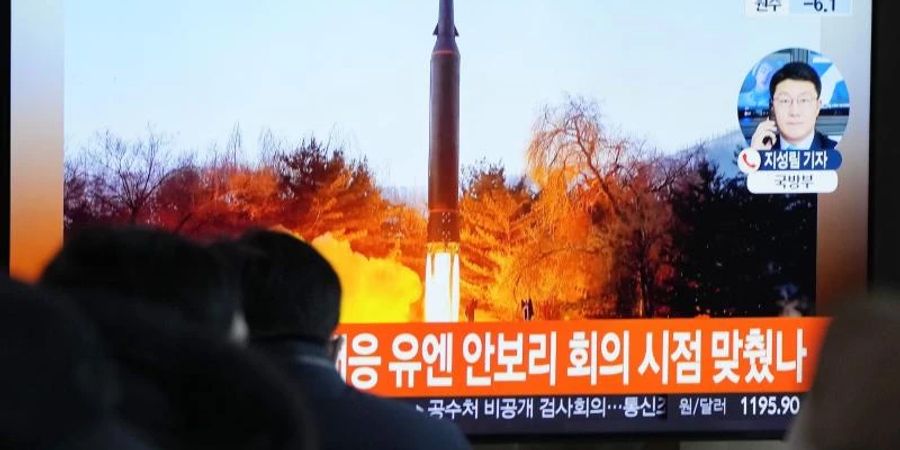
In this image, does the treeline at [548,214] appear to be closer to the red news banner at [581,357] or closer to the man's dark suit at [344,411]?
the red news banner at [581,357]

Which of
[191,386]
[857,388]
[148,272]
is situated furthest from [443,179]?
[191,386]

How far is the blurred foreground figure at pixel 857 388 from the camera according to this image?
2.87 feet

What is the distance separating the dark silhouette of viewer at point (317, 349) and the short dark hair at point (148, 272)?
54 centimetres

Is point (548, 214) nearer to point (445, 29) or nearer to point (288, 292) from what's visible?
point (445, 29)

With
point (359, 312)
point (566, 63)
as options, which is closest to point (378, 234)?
point (359, 312)

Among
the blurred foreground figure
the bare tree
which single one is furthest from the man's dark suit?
the bare tree

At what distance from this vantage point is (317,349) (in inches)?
67.7

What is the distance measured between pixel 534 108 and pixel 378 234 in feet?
1.37

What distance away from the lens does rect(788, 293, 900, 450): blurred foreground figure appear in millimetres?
875

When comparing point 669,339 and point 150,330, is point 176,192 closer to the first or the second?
point 669,339
